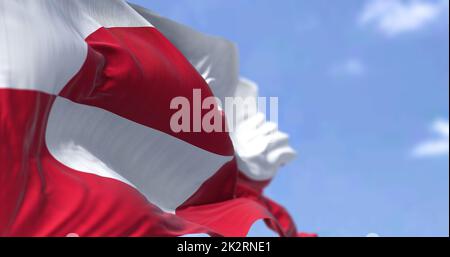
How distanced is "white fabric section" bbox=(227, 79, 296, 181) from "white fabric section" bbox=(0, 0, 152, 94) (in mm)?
3808

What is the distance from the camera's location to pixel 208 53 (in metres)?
8.60

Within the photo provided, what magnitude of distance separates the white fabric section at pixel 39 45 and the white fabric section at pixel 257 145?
3808 millimetres

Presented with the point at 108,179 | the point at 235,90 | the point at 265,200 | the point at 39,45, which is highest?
the point at 235,90

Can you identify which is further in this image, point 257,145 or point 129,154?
point 257,145

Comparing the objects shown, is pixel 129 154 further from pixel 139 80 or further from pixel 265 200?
pixel 265 200

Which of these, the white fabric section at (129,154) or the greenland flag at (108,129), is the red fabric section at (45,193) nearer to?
the greenland flag at (108,129)

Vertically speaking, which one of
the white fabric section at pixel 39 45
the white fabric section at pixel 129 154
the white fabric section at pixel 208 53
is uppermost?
the white fabric section at pixel 208 53

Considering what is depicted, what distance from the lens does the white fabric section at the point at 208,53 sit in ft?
26.8

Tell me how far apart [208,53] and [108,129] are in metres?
2.49

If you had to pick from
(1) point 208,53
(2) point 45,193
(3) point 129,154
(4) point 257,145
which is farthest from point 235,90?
(2) point 45,193

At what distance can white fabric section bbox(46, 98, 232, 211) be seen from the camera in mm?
5852

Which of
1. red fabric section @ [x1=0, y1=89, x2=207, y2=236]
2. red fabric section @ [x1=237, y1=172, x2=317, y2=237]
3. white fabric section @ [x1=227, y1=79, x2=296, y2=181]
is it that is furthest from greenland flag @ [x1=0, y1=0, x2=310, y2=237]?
red fabric section @ [x1=237, y1=172, x2=317, y2=237]

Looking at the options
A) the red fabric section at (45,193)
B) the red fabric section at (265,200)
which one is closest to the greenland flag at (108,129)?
the red fabric section at (45,193)
